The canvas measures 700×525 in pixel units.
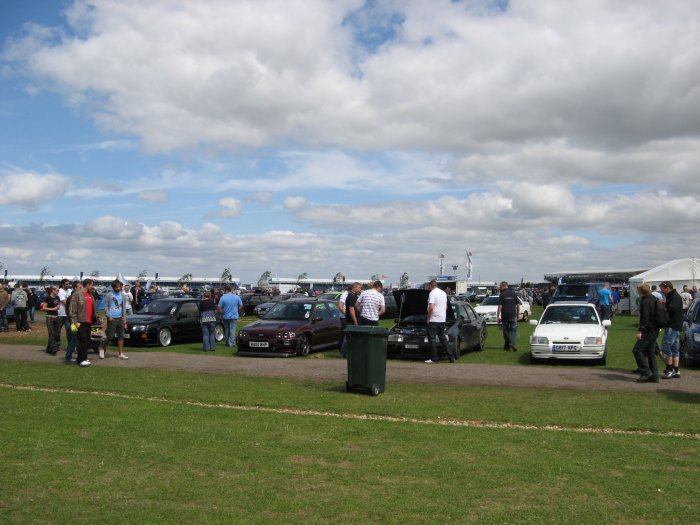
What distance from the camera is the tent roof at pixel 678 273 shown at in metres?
39.3

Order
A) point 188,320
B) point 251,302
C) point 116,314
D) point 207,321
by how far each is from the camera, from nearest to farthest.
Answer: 1. point 116,314
2. point 207,321
3. point 188,320
4. point 251,302

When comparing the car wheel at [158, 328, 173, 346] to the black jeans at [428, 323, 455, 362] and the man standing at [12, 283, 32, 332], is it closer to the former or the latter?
the man standing at [12, 283, 32, 332]

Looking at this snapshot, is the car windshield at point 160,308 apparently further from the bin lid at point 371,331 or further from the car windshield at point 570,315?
the bin lid at point 371,331

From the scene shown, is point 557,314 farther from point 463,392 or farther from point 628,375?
point 463,392

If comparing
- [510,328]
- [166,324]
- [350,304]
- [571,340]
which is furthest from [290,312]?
[571,340]

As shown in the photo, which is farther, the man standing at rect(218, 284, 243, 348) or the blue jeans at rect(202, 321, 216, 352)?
the man standing at rect(218, 284, 243, 348)

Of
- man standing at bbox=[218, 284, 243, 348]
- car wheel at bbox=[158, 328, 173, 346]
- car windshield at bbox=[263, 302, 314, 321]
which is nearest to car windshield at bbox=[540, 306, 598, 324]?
car windshield at bbox=[263, 302, 314, 321]

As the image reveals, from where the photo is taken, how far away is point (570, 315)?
57.9 ft

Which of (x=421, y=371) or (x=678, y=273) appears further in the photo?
(x=678, y=273)

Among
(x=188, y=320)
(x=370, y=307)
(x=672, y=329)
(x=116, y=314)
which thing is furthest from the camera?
(x=188, y=320)

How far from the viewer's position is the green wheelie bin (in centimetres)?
1118

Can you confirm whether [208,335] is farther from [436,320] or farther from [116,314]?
[436,320]

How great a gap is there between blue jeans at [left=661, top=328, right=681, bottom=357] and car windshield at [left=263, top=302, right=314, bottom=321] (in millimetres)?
9330

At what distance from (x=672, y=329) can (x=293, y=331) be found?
29.8 feet
